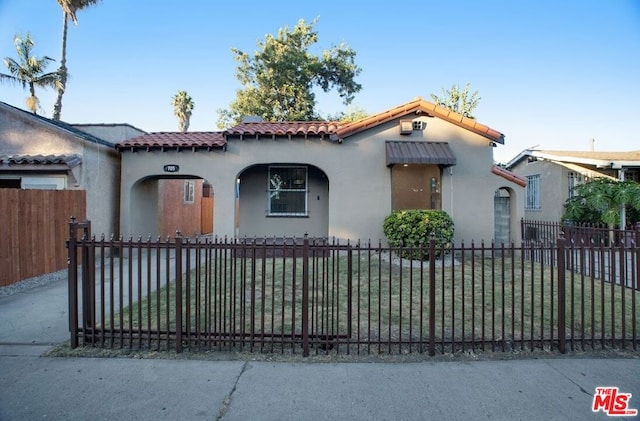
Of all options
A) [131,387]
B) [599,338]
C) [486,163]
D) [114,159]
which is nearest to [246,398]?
[131,387]

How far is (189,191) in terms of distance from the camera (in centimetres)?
1872

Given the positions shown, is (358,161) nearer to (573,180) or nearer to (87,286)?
(87,286)

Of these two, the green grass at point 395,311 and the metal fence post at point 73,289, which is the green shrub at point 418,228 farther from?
the metal fence post at point 73,289

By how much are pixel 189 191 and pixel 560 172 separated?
1719 cm

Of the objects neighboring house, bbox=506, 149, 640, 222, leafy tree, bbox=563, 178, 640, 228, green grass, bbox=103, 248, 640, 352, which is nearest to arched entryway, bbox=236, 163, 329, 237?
green grass, bbox=103, 248, 640, 352

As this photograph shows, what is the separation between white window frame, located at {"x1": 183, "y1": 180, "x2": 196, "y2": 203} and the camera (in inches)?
712

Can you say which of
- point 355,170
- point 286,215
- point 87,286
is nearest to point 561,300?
point 87,286

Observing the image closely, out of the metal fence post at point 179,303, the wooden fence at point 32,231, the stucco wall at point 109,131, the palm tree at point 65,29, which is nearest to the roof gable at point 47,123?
the wooden fence at point 32,231

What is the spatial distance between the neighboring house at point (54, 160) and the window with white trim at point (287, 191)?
16.4ft

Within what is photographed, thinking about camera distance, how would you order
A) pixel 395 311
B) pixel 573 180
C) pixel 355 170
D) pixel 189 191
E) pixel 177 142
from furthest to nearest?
pixel 189 191, pixel 573 180, pixel 177 142, pixel 355 170, pixel 395 311

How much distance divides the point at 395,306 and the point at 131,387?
13.2 feet

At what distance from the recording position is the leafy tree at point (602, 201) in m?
12.5

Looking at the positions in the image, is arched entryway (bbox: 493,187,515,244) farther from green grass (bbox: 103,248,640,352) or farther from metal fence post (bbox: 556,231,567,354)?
metal fence post (bbox: 556,231,567,354)

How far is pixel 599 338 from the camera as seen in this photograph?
15.2 feet
